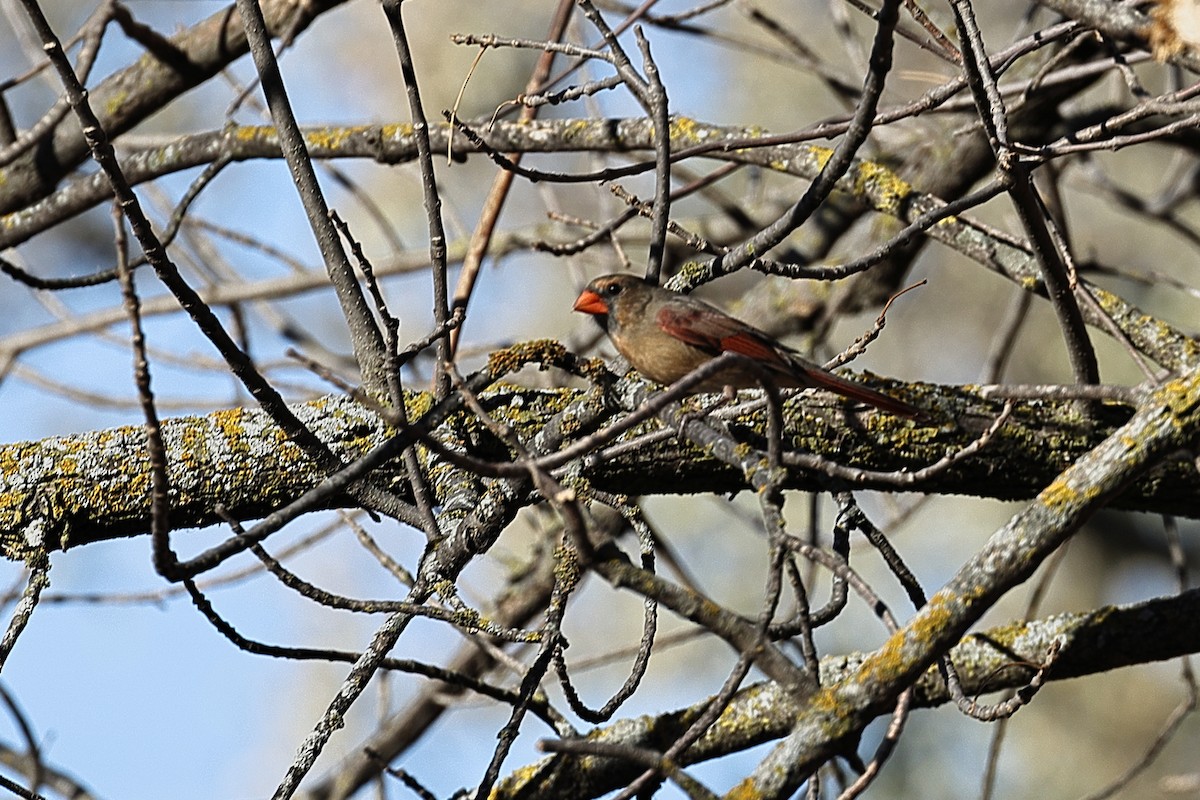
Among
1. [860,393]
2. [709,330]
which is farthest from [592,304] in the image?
[860,393]

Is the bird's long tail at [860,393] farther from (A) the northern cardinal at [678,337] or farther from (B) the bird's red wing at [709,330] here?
(B) the bird's red wing at [709,330]

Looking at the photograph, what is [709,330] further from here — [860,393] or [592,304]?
[860,393]

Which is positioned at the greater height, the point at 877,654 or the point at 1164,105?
the point at 1164,105

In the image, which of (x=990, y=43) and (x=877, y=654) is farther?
(x=990, y=43)

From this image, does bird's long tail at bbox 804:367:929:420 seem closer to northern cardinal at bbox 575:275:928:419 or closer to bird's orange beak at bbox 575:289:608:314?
northern cardinal at bbox 575:275:928:419

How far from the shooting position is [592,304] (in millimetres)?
3746

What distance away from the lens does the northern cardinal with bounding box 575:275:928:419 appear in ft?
9.80

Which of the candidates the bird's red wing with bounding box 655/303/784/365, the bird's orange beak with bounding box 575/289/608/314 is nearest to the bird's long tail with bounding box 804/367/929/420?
the bird's red wing with bounding box 655/303/784/365

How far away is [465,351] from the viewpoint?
491 centimetres

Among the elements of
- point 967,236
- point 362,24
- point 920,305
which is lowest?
point 967,236

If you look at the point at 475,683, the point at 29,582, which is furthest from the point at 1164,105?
the point at 29,582

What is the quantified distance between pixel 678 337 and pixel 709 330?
0.12 meters

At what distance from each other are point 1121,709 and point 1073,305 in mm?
7831

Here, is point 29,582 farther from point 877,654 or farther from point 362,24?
point 362,24
